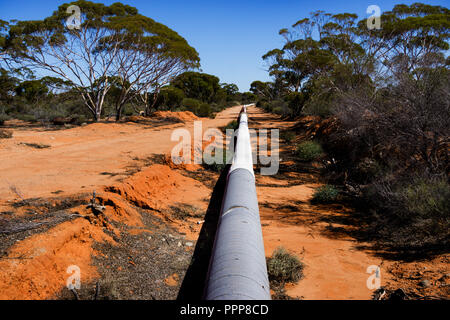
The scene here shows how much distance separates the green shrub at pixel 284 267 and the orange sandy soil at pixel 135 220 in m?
0.12

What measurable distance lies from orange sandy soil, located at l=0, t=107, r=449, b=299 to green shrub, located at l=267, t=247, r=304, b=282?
0.12 meters

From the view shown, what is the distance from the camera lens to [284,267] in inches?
162

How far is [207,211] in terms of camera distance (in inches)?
261

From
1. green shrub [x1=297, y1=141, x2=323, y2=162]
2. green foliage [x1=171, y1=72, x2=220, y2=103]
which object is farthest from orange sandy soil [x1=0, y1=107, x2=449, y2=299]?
green foliage [x1=171, y1=72, x2=220, y2=103]

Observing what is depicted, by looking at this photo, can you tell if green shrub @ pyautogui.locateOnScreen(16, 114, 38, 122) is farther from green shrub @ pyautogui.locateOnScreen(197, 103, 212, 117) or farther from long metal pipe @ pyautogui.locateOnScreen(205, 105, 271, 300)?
long metal pipe @ pyautogui.locateOnScreen(205, 105, 271, 300)

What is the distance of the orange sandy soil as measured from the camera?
340 centimetres

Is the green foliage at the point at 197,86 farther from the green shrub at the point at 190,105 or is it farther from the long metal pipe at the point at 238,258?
the long metal pipe at the point at 238,258

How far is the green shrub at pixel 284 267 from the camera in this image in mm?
4039

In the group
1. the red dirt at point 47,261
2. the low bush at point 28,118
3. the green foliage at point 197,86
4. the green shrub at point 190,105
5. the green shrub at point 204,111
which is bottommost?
the red dirt at point 47,261

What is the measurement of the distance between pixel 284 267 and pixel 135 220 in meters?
2.64
